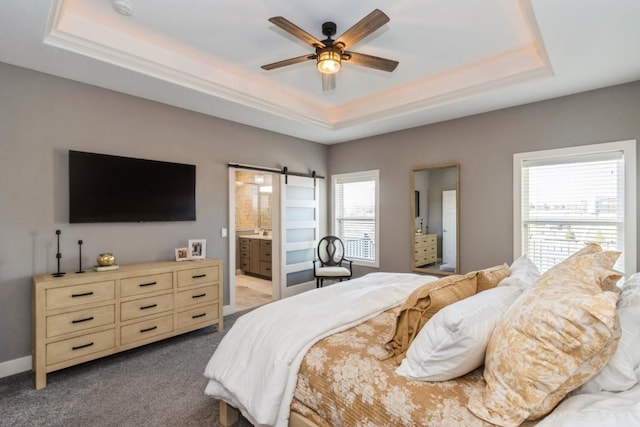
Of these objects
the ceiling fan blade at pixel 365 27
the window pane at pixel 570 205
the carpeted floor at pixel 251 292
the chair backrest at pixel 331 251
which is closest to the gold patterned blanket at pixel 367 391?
the ceiling fan blade at pixel 365 27

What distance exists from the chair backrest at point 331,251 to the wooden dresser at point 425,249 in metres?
1.26

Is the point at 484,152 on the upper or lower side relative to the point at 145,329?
upper

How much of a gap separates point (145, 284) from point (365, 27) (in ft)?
9.39

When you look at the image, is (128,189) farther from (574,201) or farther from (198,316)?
(574,201)

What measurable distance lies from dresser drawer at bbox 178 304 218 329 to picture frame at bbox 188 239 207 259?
586 mm

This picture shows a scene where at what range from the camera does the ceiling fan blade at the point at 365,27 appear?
1.98 m

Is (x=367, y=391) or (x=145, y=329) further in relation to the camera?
(x=145, y=329)

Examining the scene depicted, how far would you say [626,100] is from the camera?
3045 mm

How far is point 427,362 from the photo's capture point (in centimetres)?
128

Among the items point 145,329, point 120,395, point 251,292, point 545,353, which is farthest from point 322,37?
point 251,292

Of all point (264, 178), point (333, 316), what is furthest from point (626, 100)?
point (264, 178)

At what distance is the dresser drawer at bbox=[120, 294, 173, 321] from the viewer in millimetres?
2926

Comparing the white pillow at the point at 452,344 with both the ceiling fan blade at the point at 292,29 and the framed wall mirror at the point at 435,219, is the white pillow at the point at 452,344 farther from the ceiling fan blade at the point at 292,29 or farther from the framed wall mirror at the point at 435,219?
the framed wall mirror at the point at 435,219

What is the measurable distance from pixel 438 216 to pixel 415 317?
296 centimetres
